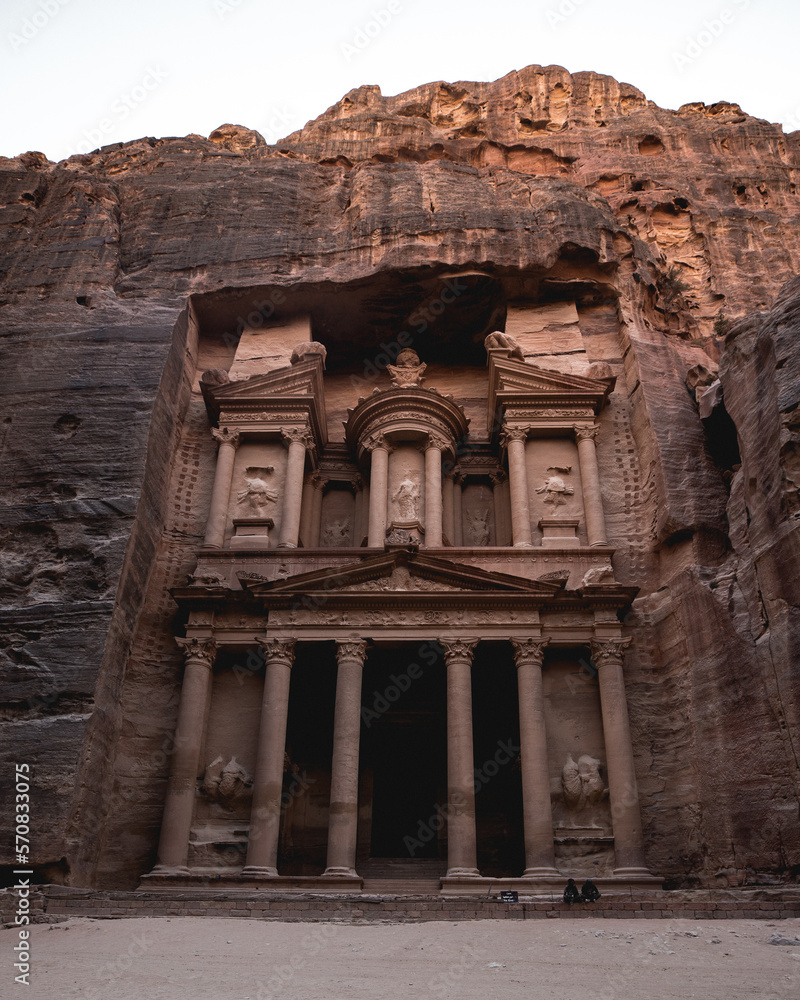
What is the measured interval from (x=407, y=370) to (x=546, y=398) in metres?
4.17

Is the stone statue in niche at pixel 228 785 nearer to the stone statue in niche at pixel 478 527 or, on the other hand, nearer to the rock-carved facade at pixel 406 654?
the rock-carved facade at pixel 406 654

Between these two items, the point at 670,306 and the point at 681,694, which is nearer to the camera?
the point at 681,694

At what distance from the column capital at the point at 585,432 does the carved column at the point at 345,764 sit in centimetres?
820

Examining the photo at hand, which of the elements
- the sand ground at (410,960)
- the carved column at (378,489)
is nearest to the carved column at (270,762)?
the carved column at (378,489)

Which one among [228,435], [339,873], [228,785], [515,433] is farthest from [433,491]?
[339,873]

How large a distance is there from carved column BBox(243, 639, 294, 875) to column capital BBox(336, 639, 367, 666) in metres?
1.04

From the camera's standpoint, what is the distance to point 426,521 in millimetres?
20578

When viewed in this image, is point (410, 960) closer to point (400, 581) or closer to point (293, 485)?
point (400, 581)

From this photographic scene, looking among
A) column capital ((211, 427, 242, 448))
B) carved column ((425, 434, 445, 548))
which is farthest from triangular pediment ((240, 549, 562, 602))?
column capital ((211, 427, 242, 448))

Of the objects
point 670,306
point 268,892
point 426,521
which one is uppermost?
point 670,306

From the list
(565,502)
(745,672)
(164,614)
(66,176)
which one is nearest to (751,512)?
(745,672)

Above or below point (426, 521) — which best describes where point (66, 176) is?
above

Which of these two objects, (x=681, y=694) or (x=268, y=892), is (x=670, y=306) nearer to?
(x=681, y=694)

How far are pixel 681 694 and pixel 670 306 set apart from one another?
1315 centimetres
